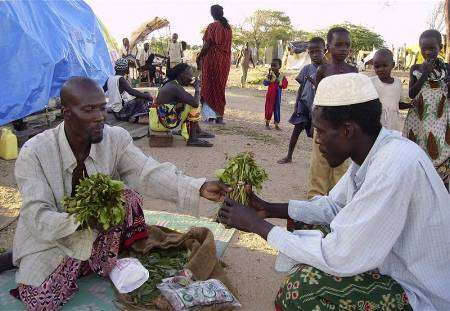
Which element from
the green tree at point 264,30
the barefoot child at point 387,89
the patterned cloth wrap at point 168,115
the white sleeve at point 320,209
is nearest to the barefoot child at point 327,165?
the barefoot child at point 387,89

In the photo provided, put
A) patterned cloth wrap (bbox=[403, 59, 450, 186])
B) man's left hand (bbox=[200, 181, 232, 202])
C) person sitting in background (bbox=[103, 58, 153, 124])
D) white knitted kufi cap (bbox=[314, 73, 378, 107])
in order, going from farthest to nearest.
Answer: person sitting in background (bbox=[103, 58, 153, 124]) → patterned cloth wrap (bbox=[403, 59, 450, 186]) → man's left hand (bbox=[200, 181, 232, 202]) → white knitted kufi cap (bbox=[314, 73, 378, 107])

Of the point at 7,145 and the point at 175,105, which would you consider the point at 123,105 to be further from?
the point at 7,145

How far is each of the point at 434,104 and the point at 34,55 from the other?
6.07 metres

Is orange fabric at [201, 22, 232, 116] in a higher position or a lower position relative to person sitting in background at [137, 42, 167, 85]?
higher

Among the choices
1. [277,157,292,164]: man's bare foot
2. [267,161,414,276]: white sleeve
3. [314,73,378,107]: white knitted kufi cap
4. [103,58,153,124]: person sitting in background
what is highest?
[314,73,378,107]: white knitted kufi cap

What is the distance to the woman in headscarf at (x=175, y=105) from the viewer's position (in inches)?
303

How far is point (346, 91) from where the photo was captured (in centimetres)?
232

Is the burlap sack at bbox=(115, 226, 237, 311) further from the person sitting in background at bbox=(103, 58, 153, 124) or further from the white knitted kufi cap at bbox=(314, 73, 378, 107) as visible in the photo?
the person sitting in background at bbox=(103, 58, 153, 124)

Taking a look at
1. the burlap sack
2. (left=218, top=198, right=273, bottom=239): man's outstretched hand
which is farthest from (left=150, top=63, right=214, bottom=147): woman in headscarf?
(left=218, top=198, right=273, bottom=239): man's outstretched hand

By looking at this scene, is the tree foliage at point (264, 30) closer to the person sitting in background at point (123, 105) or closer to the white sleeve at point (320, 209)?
the person sitting in background at point (123, 105)

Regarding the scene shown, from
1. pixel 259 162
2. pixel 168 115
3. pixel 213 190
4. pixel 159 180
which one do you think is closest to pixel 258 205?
pixel 213 190

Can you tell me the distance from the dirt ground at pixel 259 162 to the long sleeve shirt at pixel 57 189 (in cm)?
85

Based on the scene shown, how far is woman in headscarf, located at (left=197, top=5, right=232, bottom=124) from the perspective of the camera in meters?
9.52

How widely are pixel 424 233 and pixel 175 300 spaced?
1.63 metres
